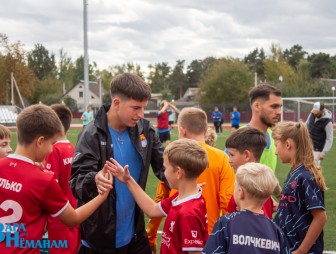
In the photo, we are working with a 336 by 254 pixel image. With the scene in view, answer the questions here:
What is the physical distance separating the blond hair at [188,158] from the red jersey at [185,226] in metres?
0.17

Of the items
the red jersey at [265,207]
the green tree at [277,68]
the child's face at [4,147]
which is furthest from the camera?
the green tree at [277,68]

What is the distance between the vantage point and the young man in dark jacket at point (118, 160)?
393 cm

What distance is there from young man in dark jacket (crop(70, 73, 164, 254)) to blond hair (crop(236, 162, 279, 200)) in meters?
1.00

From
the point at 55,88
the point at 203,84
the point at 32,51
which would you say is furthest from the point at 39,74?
the point at 203,84

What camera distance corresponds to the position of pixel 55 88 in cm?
9356

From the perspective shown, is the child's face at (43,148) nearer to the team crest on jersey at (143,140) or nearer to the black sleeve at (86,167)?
the black sleeve at (86,167)

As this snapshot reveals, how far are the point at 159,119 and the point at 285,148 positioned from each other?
18116 mm

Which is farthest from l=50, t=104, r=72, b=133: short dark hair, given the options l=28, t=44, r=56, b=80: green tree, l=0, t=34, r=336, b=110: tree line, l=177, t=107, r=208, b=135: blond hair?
l=28, t=44, r=56, b=80: green tree

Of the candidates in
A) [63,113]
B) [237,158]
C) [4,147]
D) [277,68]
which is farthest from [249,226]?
[277,68]

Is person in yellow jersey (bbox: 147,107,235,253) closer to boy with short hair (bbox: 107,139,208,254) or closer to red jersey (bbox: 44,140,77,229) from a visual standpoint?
boy with short hair (bbox: 107,139,208,254)

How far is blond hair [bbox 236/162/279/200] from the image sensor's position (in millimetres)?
3379

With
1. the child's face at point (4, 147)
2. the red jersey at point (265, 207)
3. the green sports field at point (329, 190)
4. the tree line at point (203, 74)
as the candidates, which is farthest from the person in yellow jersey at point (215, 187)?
the tree line at point (203, 74)

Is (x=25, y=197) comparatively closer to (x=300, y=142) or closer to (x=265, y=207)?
(x=265, y=207)

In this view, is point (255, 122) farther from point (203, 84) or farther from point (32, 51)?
point (32, 51)
